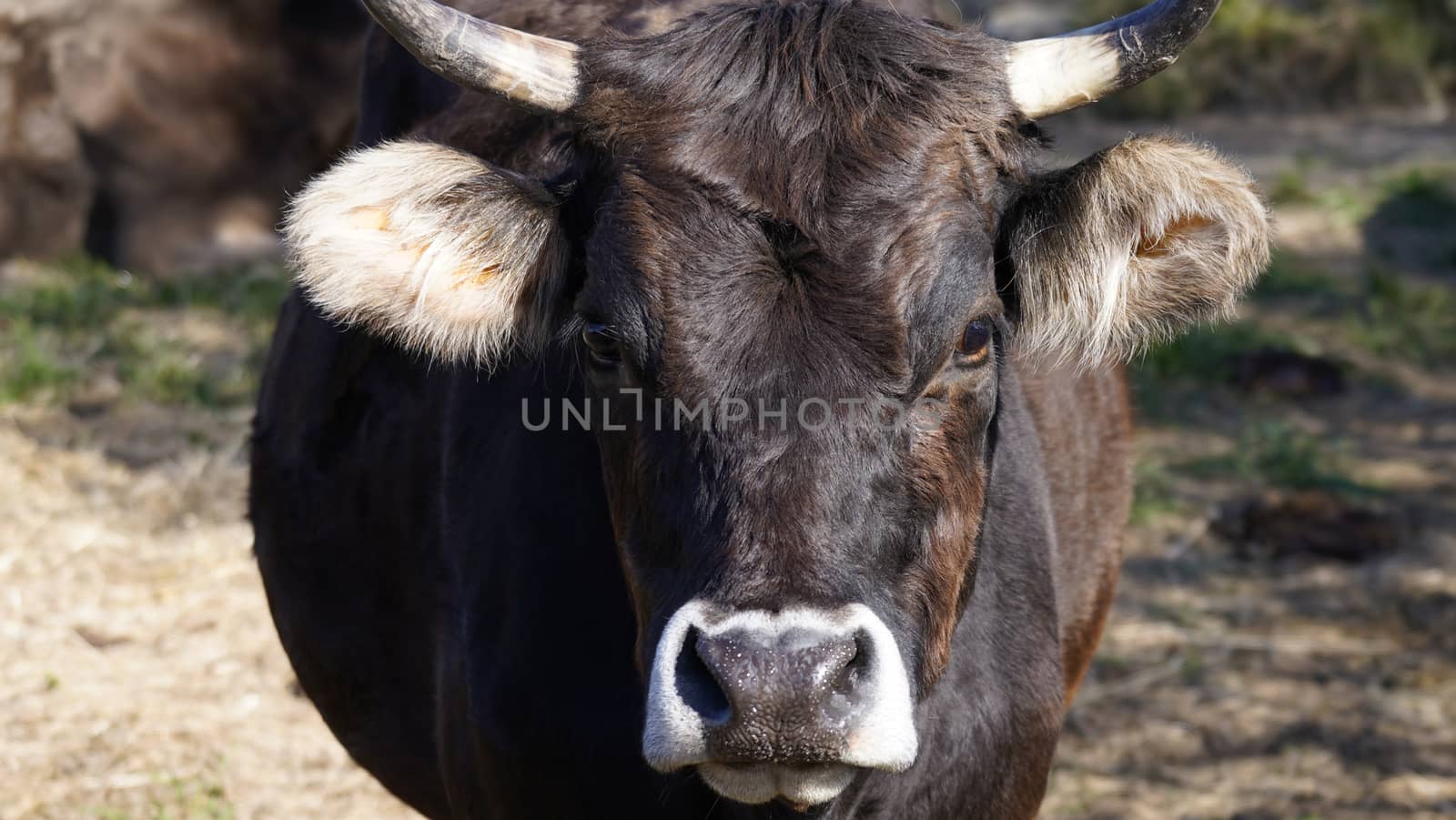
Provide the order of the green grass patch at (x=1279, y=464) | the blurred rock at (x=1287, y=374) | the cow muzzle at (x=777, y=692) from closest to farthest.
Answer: the cow muzzle at (x=777, y=692) < the green grass patch at (x=1279, y=464) < the blurred rock at (x=1287, y=374)

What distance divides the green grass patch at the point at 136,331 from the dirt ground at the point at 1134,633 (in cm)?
18

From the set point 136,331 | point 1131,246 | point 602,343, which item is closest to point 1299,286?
point 136,331

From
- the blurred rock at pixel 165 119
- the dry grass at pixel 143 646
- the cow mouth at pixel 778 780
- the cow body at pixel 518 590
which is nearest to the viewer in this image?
the cow mouth at pixel 778 780

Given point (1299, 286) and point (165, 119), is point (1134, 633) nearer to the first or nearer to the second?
point (1299, 286)

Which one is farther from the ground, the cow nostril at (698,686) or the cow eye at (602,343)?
the cow eye at (602,343)

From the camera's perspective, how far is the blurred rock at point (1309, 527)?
5.97 meters

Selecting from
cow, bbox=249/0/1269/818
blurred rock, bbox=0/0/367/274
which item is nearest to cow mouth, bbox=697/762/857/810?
cow, bbox=249/0/1269/818

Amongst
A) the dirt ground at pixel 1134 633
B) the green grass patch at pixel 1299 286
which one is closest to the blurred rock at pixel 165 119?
the dirt ground at pixel 1134 633

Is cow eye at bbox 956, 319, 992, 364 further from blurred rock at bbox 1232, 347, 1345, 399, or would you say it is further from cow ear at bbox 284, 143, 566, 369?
blurred rock at bbox 1232, 347, 1345, 399

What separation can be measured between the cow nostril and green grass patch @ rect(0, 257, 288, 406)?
5.36 metres

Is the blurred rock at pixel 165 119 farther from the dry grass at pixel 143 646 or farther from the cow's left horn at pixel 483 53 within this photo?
the cow's left horn at pixel 483 53

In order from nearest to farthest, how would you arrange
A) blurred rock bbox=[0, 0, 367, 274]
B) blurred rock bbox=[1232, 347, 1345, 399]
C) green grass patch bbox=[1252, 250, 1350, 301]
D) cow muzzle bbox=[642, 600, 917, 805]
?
cow muzzle bbox=[642, 600, 917, 805] → blurred rock bbox=[1232, 347, 1345, 399] → green grass patch bbox=[1252, 250, 1350, 301] → blurred rock bbox=[0, 0, 367, 274]

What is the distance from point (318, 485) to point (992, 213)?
6.50ft

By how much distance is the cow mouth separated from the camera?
241cm
